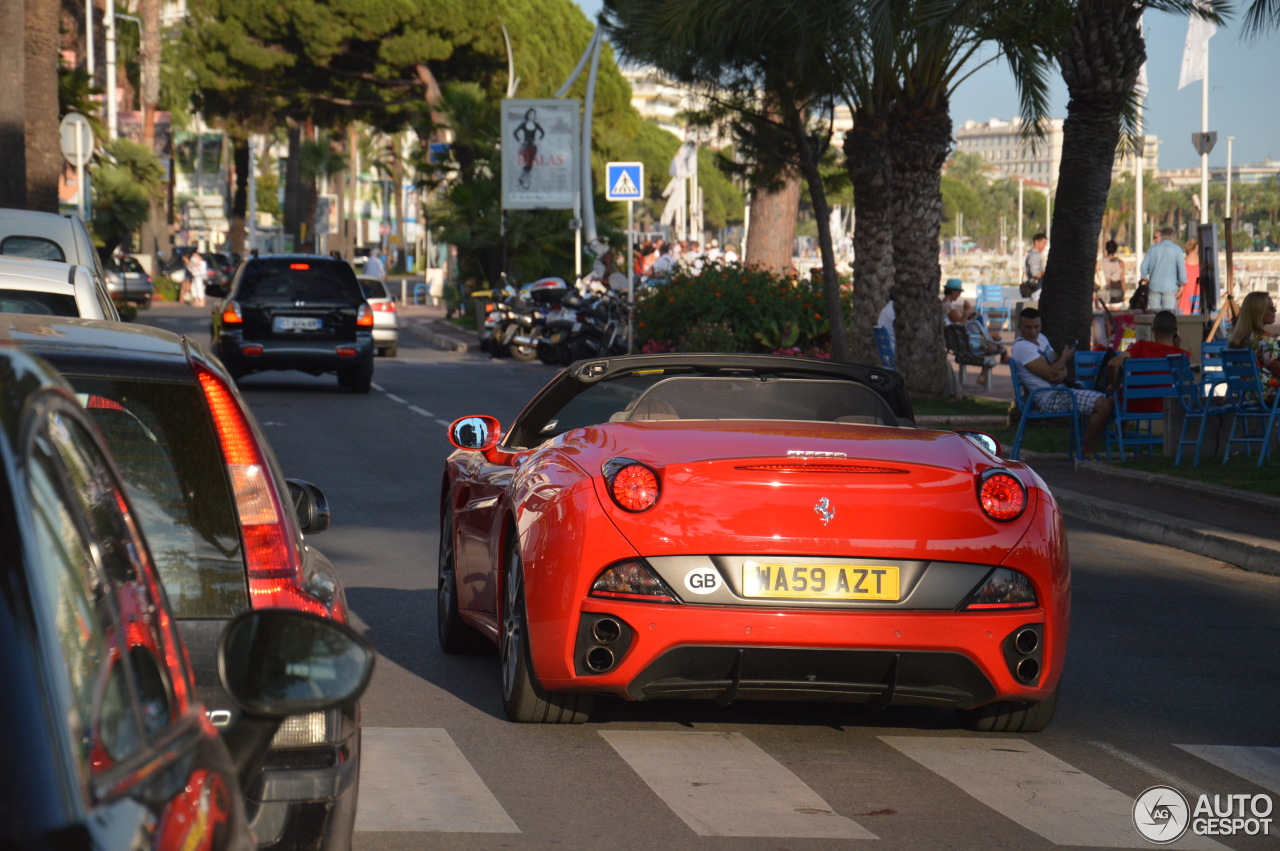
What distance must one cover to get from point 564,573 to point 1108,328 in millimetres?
20504

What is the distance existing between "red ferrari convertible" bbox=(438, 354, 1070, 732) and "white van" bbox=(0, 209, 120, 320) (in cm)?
721

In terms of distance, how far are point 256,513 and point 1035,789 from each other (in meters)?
2.98

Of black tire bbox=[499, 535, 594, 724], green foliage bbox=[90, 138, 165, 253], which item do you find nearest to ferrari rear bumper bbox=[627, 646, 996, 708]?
black tire bbox=[499, 535, 594, 724]

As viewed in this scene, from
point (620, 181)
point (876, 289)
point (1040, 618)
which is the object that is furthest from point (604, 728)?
point (620, 181)

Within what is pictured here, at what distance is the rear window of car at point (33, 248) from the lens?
12609 millimetres

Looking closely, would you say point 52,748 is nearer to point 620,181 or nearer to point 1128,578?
point 1128,578

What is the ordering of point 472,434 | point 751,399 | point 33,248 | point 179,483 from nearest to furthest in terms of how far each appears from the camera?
point 179,483 < point 751,399 < point 472,434 < point 33,248

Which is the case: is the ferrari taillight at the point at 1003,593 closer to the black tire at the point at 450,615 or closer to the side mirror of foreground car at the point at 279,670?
the black tire at the point at 450,615

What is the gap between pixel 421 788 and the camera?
5.66m

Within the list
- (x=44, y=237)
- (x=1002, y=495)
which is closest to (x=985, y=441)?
(x=1002, y=495)

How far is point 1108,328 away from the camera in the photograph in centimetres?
2536

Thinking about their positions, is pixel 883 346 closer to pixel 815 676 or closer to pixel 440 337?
pixel 815 676

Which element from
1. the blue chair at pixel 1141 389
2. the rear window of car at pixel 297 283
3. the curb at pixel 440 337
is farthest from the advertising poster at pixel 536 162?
the blue chair at pixel 1141 389

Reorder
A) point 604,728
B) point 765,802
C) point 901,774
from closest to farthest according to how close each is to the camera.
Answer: point 765,802, point 901,774, point 604,728
